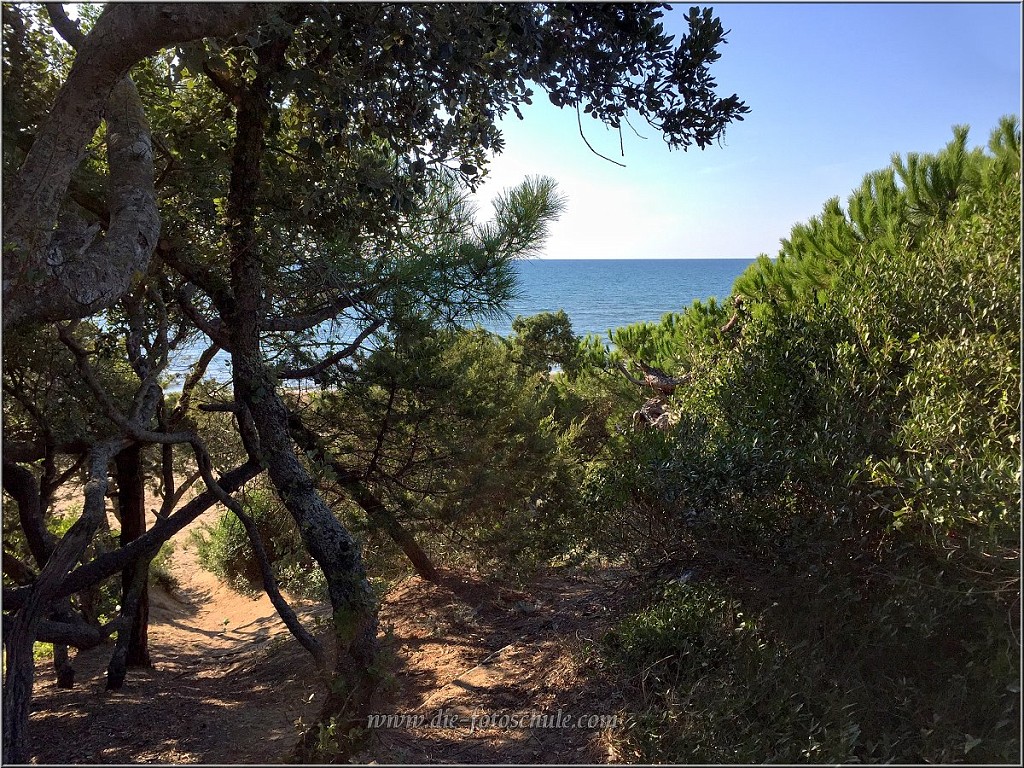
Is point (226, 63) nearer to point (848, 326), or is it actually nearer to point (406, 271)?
point (406, 271)

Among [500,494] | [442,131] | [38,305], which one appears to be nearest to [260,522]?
[500,494]

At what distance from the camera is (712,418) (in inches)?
142

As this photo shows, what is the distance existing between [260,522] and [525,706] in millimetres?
3095

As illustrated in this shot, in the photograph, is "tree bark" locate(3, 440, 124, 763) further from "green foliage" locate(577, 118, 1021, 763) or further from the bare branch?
"green foliage" locate(577, 118, 1021, 763)

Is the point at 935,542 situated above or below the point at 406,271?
below

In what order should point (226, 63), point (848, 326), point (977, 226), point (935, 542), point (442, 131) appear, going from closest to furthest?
point (935, 542)
point (977, 226)
point (848, 326)
point (442, 131)
point (226, 63)

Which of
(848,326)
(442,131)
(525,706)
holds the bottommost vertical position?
(525,706)

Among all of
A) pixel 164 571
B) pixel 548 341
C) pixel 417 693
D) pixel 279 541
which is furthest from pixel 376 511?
pixel 164 571

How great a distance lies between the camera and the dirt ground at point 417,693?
3.34 metres

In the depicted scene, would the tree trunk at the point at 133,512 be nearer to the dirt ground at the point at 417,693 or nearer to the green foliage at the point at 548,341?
the dirt ground at the point at 417,693

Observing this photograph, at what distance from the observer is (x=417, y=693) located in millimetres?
4461

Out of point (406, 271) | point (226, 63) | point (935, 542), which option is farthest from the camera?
point (226, 63)

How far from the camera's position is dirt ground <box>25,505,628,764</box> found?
3.34 m

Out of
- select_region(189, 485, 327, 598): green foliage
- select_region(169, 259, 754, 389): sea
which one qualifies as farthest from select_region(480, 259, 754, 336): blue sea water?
select_region(189, 485, 327, 598): green foliage
